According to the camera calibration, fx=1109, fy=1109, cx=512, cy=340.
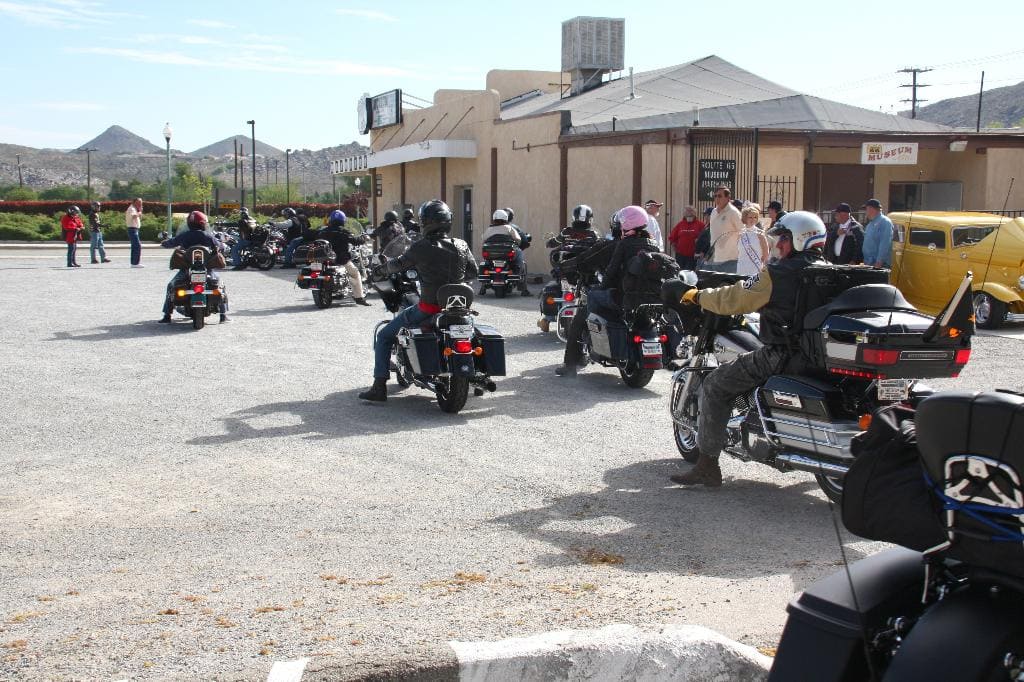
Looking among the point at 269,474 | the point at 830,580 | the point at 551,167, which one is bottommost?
the point at 269,474

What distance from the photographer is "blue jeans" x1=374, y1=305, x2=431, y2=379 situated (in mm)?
9898

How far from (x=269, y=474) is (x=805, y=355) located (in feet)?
11.7

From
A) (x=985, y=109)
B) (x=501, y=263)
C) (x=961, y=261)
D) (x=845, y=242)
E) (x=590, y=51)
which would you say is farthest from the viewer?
(x=985, y=109)

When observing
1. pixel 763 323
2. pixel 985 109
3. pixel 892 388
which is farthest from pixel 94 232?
pixel 985 109

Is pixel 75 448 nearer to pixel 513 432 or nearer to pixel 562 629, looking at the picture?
pixel 513 432

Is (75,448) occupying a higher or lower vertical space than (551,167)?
lower

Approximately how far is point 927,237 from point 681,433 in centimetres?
1087

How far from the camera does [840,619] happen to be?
2641 mm

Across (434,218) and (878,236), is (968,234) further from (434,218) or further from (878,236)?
(434,218)

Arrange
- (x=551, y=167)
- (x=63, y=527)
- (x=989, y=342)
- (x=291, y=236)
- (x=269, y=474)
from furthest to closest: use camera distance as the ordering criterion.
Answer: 1. (x=291, y=236)
2. (x=551, y=167)
3. (x=989, y=342)
4. (x=269, y=474)
5. (x=63, y=527)

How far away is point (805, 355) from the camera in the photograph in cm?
623

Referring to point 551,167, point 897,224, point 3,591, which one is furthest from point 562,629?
point 551,167

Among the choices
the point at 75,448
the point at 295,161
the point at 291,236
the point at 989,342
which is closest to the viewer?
the point at 75,448

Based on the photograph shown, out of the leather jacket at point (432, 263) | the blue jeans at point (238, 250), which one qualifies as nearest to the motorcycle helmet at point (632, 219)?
the leather jacket at point (432, 263)
